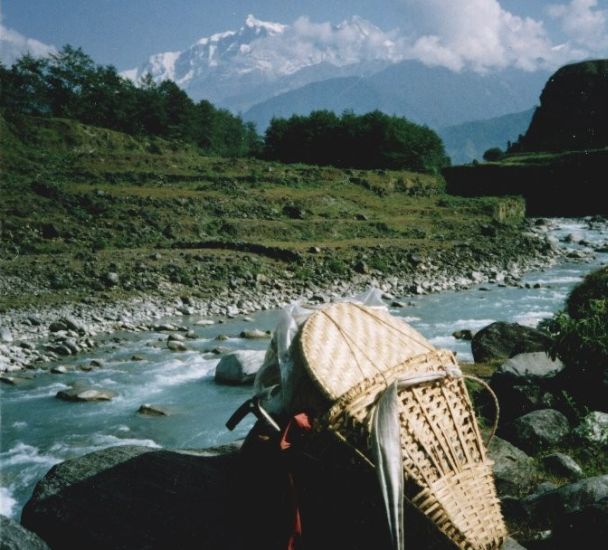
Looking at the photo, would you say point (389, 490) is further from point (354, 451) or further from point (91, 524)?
point (91, 524)

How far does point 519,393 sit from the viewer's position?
22.3ft

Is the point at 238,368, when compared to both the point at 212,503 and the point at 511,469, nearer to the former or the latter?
the point at 511,469

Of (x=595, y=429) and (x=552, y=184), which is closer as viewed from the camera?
(x=595, y=429)

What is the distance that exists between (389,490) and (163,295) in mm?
15877

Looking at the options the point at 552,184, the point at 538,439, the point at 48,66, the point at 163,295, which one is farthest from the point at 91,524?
the point at 48,66

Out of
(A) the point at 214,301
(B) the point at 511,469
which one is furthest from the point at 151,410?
(A) the point at 214,301

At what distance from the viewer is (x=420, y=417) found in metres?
3.12

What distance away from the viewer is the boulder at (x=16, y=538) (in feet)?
10.6

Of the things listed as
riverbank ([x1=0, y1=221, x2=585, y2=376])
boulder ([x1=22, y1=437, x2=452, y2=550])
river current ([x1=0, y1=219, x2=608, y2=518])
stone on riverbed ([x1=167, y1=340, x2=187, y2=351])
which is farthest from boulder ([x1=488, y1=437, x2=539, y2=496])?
riverbank ([x1=0, y1=221, x2=585, y2=376])

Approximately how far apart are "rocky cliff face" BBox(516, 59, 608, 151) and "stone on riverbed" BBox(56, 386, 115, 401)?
89854mm

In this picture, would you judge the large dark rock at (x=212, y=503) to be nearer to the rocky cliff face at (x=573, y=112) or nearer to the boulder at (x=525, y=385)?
the boulder at (x=525, y=385)

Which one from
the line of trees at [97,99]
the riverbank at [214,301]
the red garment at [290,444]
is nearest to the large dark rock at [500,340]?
the red garment at [290,444]

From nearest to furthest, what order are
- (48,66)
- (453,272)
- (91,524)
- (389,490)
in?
1. (389,490)
2. (91,524)
3. (453,272)
4. (48,66)

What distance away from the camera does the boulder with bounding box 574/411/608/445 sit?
5.53 metres
